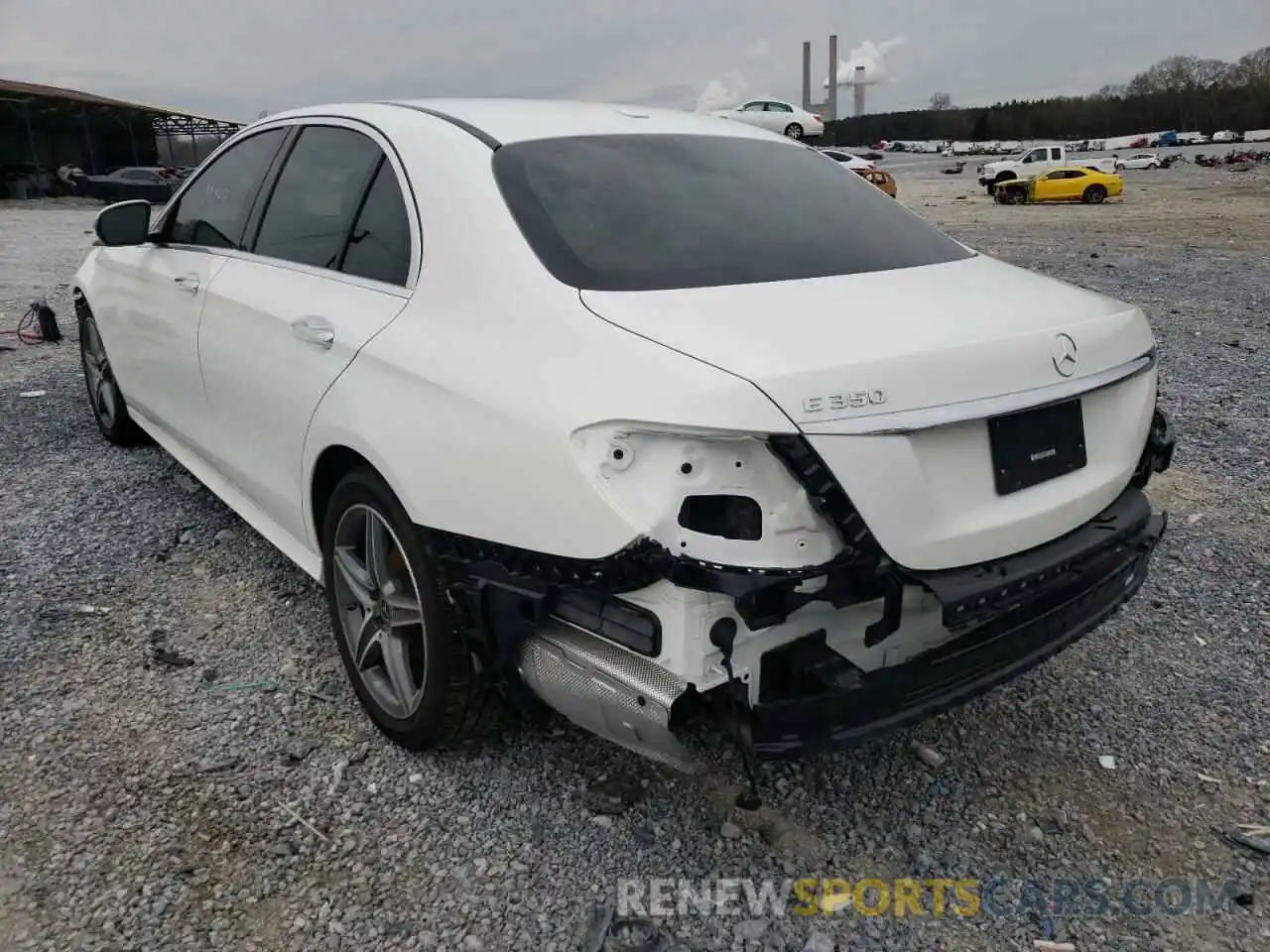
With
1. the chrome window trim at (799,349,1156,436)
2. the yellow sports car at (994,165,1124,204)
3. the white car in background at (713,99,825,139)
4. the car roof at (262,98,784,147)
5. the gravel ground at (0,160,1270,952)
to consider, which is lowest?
the gravel ground at (0,160,1270,952)

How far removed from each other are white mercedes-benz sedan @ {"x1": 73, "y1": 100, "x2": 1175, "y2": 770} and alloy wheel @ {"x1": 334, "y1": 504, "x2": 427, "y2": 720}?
0.03 ft

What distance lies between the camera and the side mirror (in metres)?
3.97

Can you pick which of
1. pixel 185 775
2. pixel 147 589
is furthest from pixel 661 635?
pixel 147 589

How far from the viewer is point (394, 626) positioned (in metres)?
2.61

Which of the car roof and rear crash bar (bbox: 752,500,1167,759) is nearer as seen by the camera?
rear crash bar (bbox: 752,500,1167,759)

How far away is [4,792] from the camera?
8.37 feet

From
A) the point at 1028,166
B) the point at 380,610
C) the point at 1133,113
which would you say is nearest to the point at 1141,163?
the point at 1028,166

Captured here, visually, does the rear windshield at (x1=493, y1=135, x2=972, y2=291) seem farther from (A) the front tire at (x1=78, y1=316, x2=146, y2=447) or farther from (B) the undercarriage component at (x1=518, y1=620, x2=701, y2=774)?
(A) the front tire at (x1=78, y1=316, x2=146, y2=447)

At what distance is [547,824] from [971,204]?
32027 mm

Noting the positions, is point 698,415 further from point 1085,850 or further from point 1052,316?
point 1085,850

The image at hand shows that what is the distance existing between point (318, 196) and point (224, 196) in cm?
85

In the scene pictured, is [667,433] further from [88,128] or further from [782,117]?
[88,128]

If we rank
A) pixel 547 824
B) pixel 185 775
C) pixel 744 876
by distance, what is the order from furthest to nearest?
pixel 185 775 → pixel 547 824 → pixel 744 876

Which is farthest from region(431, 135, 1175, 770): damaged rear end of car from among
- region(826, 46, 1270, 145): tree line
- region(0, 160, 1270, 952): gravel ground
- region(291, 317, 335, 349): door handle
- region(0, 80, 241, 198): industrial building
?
region(826, 46, 1270, 145): tree line
